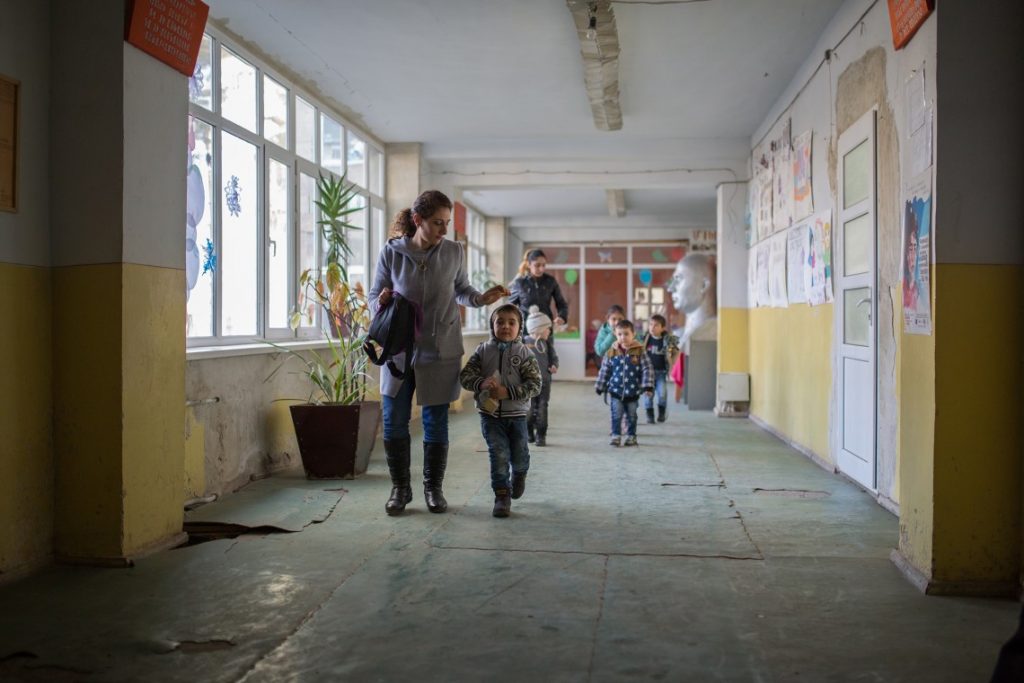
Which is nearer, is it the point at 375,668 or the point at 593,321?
the point at 375,668

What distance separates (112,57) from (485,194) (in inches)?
363

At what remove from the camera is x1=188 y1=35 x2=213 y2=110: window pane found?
15.7 ft

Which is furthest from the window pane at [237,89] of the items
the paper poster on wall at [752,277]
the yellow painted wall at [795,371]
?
the paper poster on wall at [752,277]

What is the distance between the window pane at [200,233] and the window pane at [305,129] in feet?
4.71

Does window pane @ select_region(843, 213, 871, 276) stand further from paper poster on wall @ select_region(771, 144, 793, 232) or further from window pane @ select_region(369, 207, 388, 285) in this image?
window pane @ select_region(369, 207, 388, 285)

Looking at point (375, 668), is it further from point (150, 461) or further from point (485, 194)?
point (485, 194)

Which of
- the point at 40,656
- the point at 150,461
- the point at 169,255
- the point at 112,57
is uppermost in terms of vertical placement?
the point at 112,57

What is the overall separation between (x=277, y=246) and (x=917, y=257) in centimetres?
429

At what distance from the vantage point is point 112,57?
3154 mm

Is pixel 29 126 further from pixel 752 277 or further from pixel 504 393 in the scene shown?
pixel 752 277

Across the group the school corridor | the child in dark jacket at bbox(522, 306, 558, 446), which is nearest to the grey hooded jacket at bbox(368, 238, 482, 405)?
the school corridor

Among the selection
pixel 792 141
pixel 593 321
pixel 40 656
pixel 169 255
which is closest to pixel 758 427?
pixel 792 141

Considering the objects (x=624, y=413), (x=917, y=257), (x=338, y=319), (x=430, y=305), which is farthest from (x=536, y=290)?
(x=917, y=257)

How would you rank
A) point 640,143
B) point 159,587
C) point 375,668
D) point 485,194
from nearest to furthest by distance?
point 375,668
point 159,587
point 640,143
point 485,194
